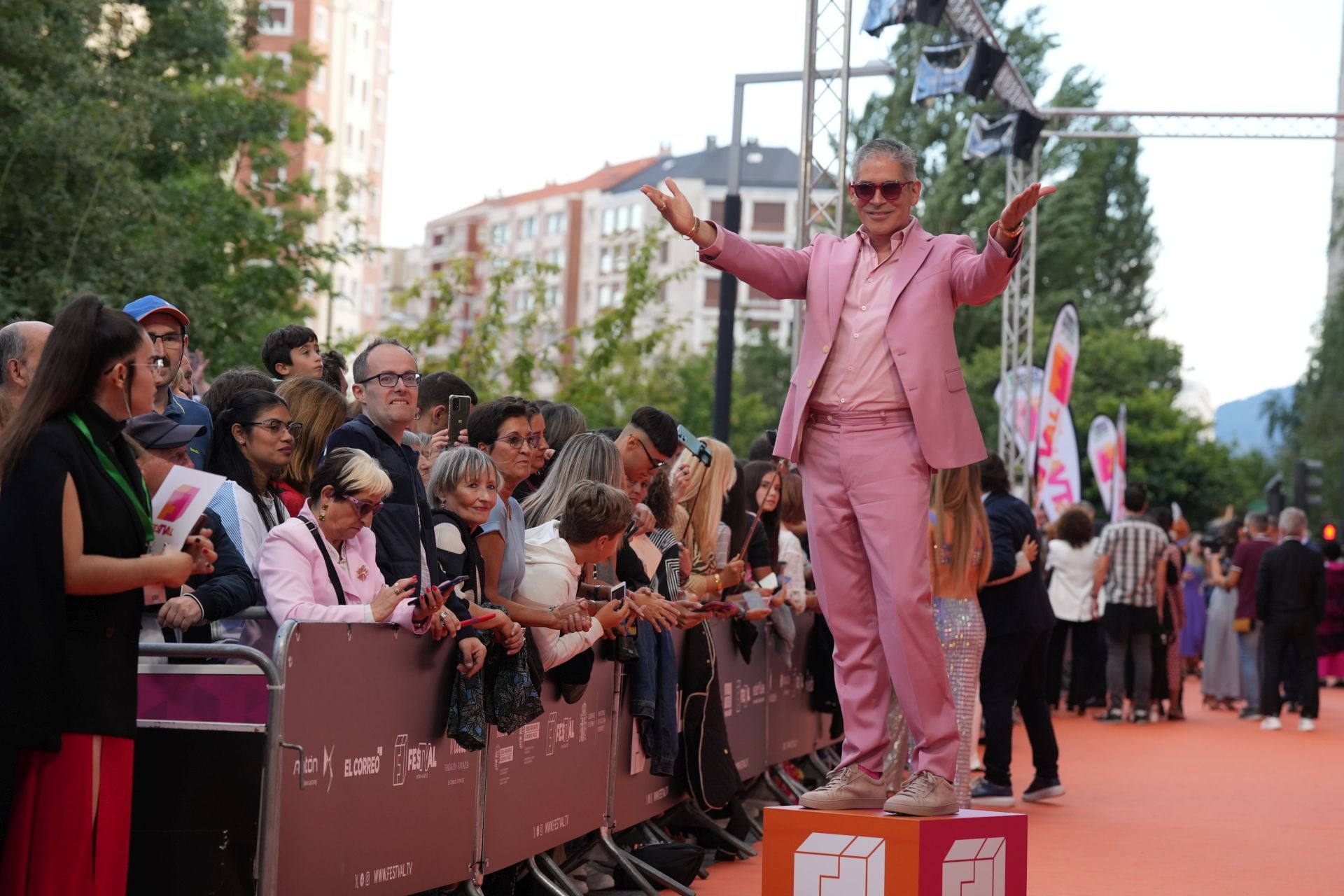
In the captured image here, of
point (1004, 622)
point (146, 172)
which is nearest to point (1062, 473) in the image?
point (1004, 622)

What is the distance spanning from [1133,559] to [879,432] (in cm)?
1244

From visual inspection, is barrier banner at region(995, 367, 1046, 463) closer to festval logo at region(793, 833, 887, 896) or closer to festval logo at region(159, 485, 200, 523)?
festval logo at region(793, 833, 887, 896)

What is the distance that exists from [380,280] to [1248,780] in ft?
320

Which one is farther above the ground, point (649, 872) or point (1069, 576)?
point (1069, 576)

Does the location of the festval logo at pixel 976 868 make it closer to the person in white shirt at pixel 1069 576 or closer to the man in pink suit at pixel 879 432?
the man in pink suit at pixel 879 432

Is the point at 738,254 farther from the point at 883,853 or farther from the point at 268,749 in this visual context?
the point at 268,749

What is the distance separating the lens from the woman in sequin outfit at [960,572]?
8984mm

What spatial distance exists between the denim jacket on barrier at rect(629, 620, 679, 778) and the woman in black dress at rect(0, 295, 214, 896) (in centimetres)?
360

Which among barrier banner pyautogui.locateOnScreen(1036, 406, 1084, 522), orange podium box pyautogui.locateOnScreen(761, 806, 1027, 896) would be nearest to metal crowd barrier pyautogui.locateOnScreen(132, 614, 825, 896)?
orange podium box pyautogui.locateOnScreen(761, 806, 1027, 896)

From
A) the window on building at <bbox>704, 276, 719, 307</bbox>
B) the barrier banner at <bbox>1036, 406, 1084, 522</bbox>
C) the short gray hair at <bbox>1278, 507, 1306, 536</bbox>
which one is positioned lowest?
the short gray hair at <bbox>1278, 507, 1306, 536</bbox>

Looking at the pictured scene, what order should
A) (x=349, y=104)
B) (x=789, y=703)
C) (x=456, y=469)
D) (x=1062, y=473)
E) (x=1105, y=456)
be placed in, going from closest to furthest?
(x=456, y=469), (x=789, y=703), (x=1062, y=473), (x=1105, y=456), (x=349, y=104)

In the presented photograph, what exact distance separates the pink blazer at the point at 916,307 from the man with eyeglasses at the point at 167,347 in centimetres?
203

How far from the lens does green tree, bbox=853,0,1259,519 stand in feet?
147

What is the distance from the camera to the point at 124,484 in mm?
4281
